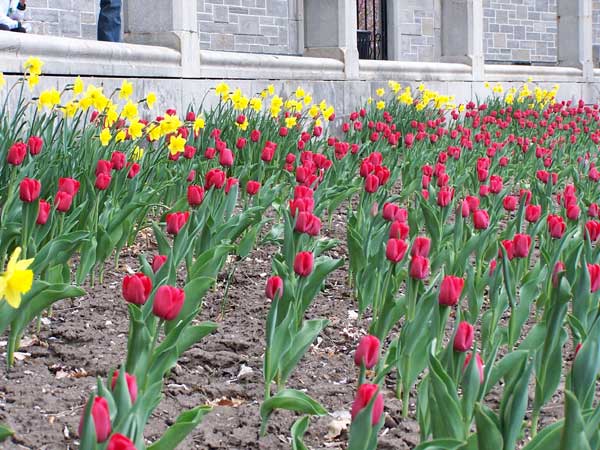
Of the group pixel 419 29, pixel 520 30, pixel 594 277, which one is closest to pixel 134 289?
pixel 594 277

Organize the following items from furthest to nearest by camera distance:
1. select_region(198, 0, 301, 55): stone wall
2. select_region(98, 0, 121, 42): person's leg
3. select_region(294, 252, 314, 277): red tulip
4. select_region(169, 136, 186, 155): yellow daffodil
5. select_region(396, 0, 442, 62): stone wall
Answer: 1. select_region(396, 0, 442, 62): stone wall
2. select_region(198, 0, 301, 55): stone wall
3. select_region(98, 0, 121, 42): person's leg
4. select_region(169, 136, 186, 155): yellow daffodil
5. select_region(294, 252, 314, 277): red tulip

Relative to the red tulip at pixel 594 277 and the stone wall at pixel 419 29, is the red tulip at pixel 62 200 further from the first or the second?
the stone wall at pixel 419 29

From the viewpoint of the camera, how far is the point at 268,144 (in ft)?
14.1

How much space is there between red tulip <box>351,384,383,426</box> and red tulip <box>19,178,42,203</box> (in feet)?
4.67

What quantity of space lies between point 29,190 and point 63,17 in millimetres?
7764

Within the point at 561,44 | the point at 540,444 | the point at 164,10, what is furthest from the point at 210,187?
the point at 561,44

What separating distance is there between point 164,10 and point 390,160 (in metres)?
2.27

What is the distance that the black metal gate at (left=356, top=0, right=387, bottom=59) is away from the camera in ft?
50.6

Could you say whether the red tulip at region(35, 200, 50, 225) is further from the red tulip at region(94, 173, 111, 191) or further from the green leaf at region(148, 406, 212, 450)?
the green leaf at region(148, 406, 212, 450)

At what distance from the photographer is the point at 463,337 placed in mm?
1807

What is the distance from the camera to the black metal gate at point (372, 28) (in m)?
15.4

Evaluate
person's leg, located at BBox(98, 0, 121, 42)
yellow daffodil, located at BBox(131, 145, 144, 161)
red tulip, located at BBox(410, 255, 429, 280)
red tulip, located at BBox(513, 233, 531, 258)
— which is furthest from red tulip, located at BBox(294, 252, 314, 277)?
person's leg, located at BBox(98, 0, 121, 42)

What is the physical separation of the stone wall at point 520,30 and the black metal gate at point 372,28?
2.08 metres

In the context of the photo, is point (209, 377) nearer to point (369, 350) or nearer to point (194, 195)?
point (194, 195)
